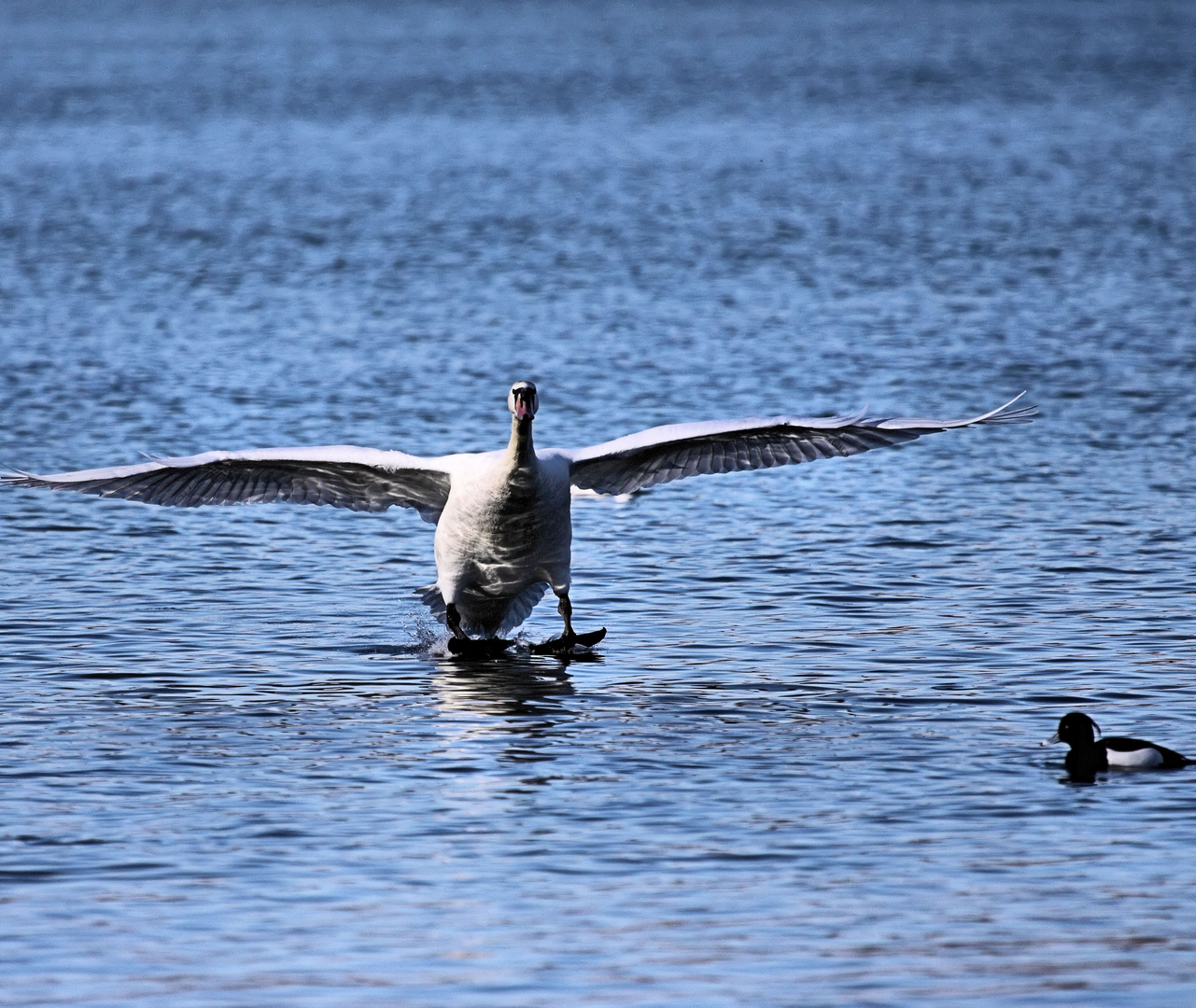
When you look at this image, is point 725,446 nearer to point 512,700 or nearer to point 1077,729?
point 512,700

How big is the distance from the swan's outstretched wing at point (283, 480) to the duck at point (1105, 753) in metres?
5.00

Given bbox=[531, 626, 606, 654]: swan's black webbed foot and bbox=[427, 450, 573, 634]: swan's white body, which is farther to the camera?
bbox=[531, 626, 606, 654]: swan's black webbed foot

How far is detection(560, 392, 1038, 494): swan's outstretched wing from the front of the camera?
15008mm

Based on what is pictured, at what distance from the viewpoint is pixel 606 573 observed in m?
17.9

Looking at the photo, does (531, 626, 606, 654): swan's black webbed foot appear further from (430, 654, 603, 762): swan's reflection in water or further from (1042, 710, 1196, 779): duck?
(1042, 710, 1196, 779): duck

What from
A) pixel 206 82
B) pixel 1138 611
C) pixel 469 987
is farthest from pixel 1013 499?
pixel 206 82

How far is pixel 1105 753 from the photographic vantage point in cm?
1209

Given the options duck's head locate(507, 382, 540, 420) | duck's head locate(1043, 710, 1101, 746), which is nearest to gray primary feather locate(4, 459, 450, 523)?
duck's head locate(507, 382, 540, 420)

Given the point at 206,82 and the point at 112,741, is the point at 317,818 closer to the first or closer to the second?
the point at 112,741

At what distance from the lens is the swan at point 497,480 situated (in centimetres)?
1502

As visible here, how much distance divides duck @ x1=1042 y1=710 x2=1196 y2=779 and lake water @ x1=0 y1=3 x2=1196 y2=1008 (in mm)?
110

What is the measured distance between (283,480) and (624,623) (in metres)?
2.59

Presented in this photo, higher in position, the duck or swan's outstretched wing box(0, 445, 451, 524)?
swan's outstretched wing box(0, 445, 451, 524)

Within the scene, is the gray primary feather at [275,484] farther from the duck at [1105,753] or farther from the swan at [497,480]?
the duck at [1105,753]
